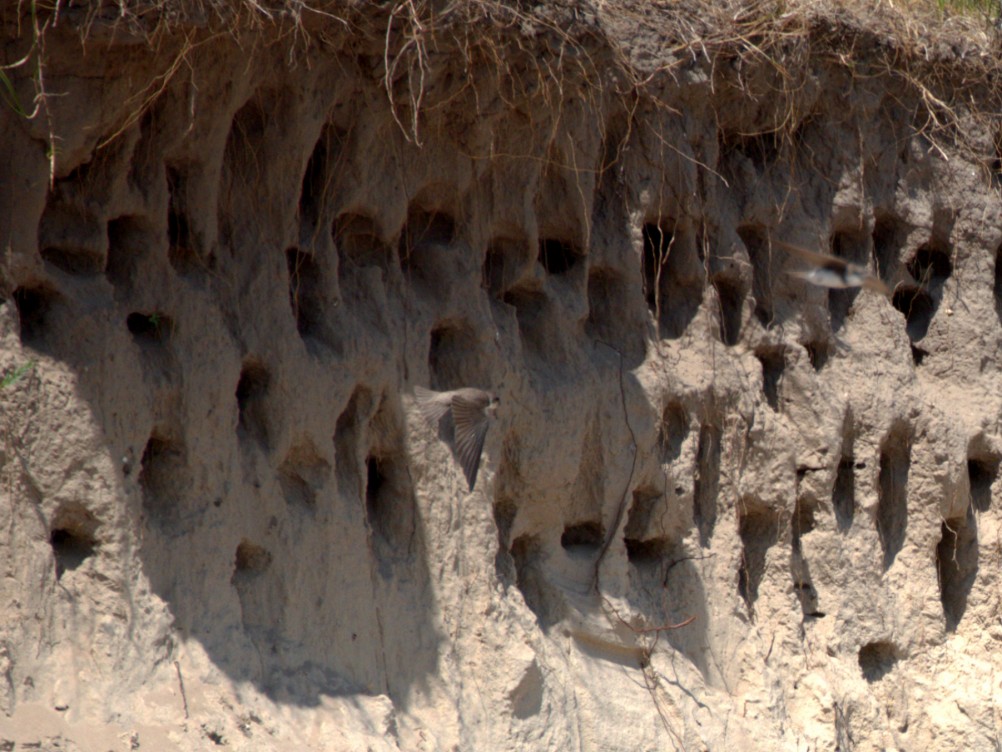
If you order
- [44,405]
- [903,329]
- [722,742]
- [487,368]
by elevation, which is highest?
[903,329]

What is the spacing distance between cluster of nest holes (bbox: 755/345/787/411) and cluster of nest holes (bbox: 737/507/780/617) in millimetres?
334

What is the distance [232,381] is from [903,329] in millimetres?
2423

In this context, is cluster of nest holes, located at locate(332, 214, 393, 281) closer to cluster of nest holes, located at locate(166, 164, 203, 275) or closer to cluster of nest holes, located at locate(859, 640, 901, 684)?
cluster of nest holes, located at locate(166, 164, 203, 275)

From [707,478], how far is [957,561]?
3.47ft

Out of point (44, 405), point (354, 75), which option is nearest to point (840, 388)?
point (354, 75)

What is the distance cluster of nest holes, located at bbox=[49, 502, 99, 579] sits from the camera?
3.81 metres

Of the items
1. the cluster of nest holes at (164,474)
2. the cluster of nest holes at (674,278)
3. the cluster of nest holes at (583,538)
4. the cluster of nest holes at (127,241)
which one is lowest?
the cluster of nest holes at (164,474)

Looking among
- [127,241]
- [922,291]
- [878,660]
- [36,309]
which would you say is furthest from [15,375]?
[922,291]

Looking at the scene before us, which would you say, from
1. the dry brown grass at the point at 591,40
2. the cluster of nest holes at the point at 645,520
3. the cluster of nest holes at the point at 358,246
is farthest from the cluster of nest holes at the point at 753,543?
the cluster of nest holes at the point at 358,246

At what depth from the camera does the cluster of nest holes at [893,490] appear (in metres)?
5.41

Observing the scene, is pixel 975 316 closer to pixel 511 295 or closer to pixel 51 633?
pixel 511 295

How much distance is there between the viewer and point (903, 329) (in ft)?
18.1

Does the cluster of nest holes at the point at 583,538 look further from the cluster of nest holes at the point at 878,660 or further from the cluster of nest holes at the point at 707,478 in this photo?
the cluster of nest holes at the point at 878,660

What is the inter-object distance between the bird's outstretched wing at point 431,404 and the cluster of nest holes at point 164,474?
0.66 m
